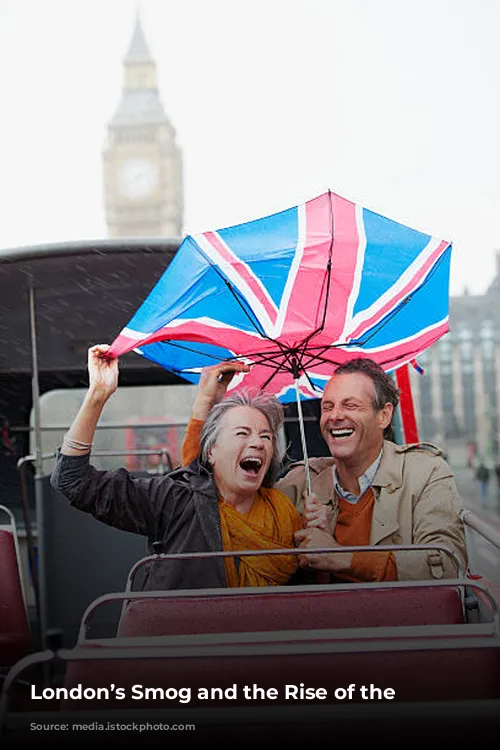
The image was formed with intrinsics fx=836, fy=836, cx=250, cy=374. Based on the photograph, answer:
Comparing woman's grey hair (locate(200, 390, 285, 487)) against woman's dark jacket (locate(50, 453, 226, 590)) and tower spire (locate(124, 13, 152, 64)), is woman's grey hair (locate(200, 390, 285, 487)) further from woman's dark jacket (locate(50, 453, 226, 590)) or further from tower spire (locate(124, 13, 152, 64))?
tower spire (locate(124, 13, 152, 64))

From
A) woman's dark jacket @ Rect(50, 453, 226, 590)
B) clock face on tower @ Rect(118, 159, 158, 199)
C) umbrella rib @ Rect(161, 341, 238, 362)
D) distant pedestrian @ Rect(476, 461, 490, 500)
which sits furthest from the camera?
clock face on tower @ Rect(118, 159, 158, 199)

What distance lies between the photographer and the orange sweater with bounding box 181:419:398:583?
2.78 meters

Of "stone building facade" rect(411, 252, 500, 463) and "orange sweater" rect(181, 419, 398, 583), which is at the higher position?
"stone building facade" rect(411, 252, 500, 463)

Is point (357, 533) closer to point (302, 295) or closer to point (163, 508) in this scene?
point (163, 508)

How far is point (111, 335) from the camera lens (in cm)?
500

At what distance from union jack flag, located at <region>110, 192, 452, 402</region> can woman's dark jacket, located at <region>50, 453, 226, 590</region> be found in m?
0.47

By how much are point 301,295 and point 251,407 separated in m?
0.56

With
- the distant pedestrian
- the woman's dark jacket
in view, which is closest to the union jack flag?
the woman's dark jacket

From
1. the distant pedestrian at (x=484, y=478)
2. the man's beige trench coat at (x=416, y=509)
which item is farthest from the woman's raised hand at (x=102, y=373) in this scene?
the distant pedestrian at (x=484, y=478)

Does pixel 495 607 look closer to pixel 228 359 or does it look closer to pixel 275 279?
pixel 275 279

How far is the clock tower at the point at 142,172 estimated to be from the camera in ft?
351

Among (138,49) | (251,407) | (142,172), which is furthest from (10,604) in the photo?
(138,49)

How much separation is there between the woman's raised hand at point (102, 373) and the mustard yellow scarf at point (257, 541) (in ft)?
1.80

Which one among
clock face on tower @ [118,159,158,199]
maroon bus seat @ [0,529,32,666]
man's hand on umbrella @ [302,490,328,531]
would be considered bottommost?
maroon bus seat @ [0,529,32,666]
